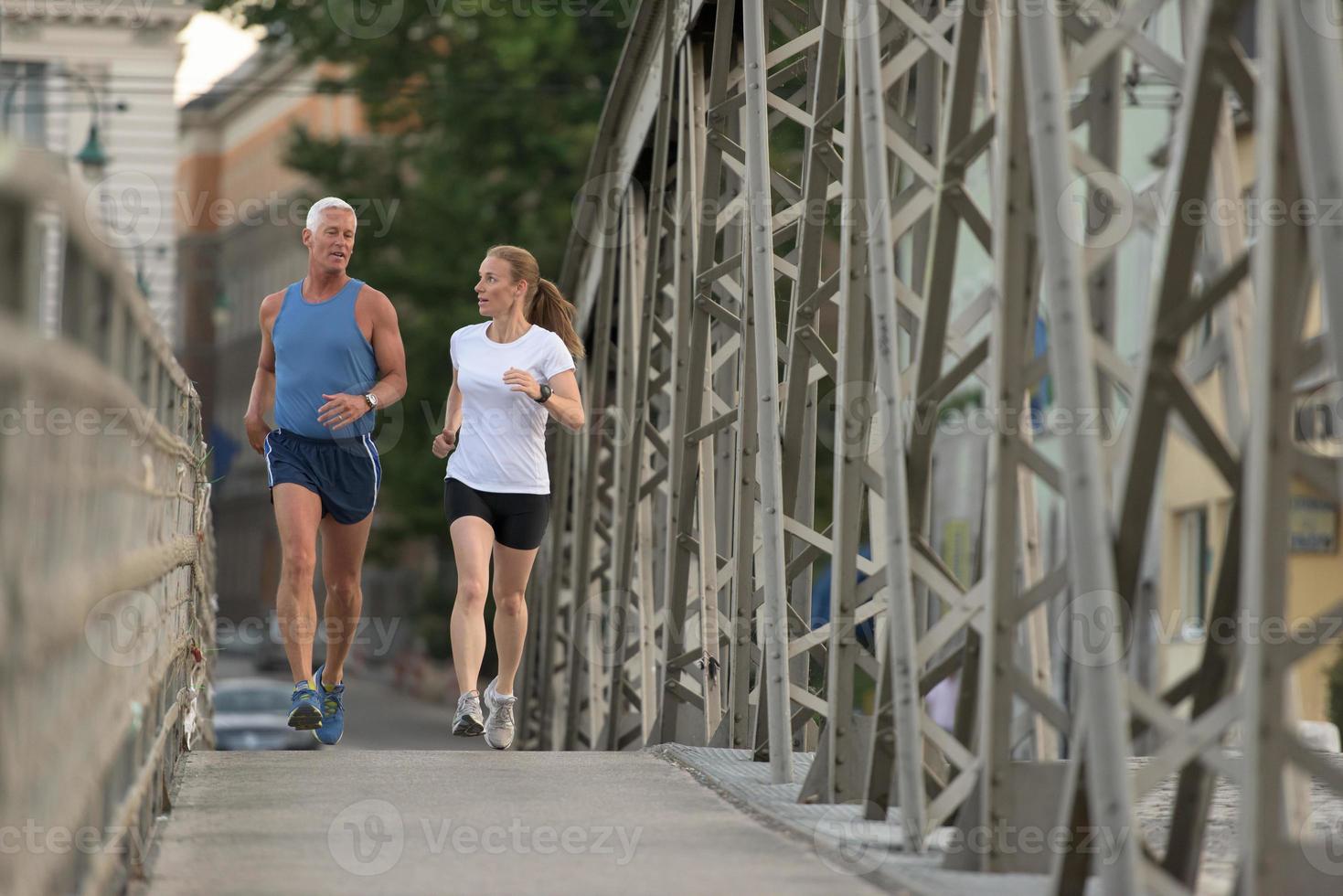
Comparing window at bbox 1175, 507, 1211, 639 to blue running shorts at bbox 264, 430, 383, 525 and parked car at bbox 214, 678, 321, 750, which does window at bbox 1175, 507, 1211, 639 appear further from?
blue running shorts at bbox 264, 430, 383, 525

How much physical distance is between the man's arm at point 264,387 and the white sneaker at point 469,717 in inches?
47.9

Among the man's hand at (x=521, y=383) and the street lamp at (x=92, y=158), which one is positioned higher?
the street lamp at (x=92, y=158)

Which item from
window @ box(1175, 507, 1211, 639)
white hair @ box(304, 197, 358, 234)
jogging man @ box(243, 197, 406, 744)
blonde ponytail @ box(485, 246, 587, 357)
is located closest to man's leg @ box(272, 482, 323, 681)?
jogging man @ box(243, 197, 406, 744)

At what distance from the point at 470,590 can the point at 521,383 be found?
0.80 metres

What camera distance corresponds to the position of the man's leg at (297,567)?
855 cm

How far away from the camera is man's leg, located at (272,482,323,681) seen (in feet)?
28.1

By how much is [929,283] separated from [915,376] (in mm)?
267

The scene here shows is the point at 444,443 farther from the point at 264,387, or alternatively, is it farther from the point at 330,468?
the point at 264,387

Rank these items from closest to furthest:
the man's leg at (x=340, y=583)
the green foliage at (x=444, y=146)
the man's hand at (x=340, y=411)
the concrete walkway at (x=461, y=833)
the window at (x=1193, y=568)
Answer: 1. the concrete walkway at (x=461, y=833)
2. the man's hand at (x=340, y=411)
3. the man's leg at (x=340, y=583)
4. the window at (x=1193, y=568)
5. the green foliage at (x=444, y=146)

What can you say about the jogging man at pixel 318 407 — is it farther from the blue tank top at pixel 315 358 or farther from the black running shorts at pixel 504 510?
the black running shorts at pixel 504 510

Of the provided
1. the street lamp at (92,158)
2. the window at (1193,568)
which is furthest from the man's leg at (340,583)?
the window at (1193,568)

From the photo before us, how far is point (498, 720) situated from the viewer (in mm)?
8859

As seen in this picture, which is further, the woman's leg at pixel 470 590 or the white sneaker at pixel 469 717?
the white sneaker at pixel 469 717

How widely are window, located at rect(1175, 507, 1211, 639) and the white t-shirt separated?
64.1 feet
